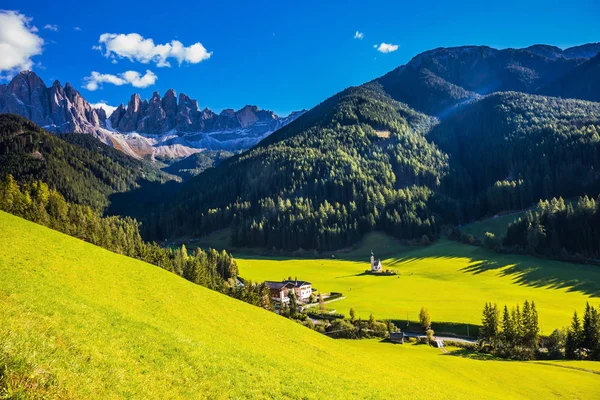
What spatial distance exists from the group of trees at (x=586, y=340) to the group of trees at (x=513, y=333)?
194 inches

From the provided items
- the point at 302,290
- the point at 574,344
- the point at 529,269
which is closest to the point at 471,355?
the point at 574,344

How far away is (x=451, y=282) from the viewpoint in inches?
4724

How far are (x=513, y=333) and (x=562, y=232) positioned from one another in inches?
4135

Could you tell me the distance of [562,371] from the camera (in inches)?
1941

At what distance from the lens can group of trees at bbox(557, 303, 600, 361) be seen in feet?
196

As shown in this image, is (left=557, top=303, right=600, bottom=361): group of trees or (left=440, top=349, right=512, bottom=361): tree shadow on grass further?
(left=440, top=349, right=512, bottom=361): tree shadow on grass

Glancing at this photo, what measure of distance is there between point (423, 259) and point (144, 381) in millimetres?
152580

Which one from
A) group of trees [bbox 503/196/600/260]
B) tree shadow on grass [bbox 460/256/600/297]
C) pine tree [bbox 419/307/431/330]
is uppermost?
group of trees [bbox 503/196/600/260]

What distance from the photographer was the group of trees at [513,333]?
2527 inches

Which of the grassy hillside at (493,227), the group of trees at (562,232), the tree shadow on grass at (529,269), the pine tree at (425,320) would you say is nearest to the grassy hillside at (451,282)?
the tree shadow on grass at (529,269)

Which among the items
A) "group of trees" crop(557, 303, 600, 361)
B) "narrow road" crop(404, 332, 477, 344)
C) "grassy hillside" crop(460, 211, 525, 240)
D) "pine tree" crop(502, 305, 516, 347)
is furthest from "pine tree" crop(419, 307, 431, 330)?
"grassy hillside" crop(460, 211, 525, 240)

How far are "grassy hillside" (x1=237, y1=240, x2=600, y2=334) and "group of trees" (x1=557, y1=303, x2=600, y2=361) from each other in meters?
9.13

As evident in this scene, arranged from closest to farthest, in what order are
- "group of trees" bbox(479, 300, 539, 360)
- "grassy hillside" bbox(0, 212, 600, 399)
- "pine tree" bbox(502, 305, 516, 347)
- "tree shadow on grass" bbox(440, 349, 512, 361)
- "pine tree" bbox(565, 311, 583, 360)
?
"grassy hillside" bbox(0, 212, 600, 399) < "pine tree" bbox(565, 311, 583, 360) < "tree shadow on grass" bbox(440, 349, 512, 361) < "group of trees" bbox(479, 300, 539, 360) < "pine tree" bbox(502, 305, 516, 347)

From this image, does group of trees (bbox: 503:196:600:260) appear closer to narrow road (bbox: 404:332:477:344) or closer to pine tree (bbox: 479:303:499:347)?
narrow road (bbox: 404:332:477:344)
